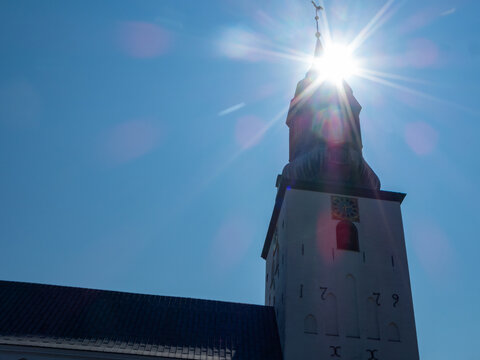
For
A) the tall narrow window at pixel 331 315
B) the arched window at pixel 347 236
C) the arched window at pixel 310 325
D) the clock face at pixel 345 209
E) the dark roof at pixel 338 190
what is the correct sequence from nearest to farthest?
the arched window at pixel 310 325 → the tall narrow window at pixel 331 315 → the arched window at pixel 347 236 → the clock face at pixel 345 209 → the dark roof at pixel 338 190

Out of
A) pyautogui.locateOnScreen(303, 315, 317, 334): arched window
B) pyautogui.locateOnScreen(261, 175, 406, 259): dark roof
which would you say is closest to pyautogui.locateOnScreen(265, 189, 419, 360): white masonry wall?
pyautogui.locateOnScreen(303, 315, 317, 334): arched window

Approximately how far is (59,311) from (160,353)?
4.70 metres

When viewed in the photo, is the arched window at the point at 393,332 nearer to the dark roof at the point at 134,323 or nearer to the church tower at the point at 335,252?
the church tower at the point at 335,252

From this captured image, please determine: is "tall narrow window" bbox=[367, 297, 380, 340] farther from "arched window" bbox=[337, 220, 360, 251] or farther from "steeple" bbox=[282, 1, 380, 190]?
"steeple" bbox=[282, 1, 380, 190]

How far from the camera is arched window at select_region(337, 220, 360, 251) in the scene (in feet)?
66.5

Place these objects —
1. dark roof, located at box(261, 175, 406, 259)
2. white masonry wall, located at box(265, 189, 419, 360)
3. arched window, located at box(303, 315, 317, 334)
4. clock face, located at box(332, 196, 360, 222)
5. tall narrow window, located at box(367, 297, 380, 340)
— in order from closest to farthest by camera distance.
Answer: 1. white masonry wall, located at box(265, 189, 419, 360)
2. arched window, located at box(303, 315, 317, 334)
3. tall narrow window, located at box(367, 297, 380, 340)
4. clock face, located at box(332, 196, 360, 222)
5. dark roof, located at box(261, 175, 406, 259)

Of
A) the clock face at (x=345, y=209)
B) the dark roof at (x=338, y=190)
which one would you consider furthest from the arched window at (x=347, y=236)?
the dark roof at (x=338, y=190)

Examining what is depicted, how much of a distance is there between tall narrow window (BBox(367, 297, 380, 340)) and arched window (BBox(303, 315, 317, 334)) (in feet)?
6.38

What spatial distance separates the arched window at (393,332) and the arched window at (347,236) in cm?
308

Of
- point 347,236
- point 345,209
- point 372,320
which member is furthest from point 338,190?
point 372,320

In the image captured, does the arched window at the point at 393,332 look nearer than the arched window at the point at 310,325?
No

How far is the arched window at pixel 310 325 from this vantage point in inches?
718

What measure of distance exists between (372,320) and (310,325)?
236 centimetres

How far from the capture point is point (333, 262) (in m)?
19.7
